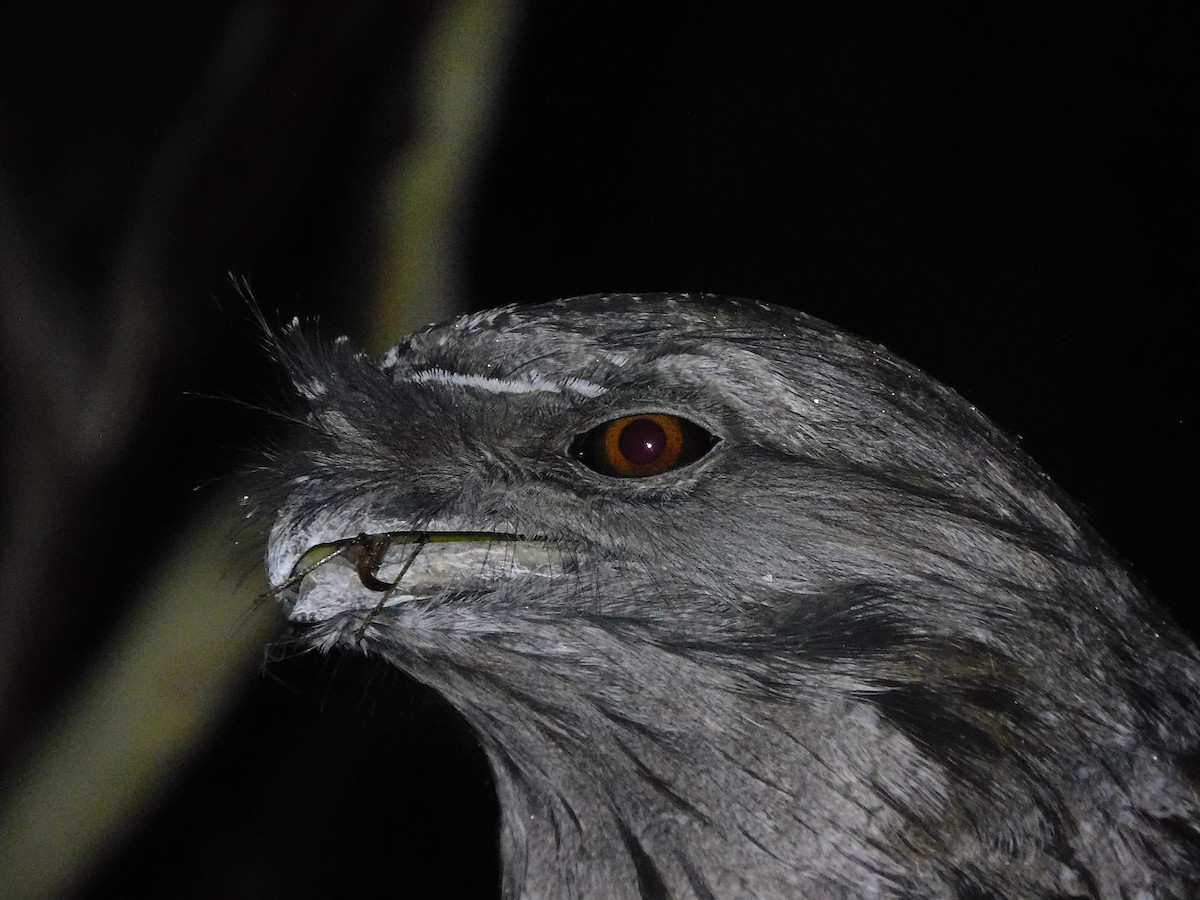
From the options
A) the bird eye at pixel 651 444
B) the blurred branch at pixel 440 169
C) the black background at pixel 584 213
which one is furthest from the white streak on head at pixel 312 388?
the blurred branch at pixel 440 169

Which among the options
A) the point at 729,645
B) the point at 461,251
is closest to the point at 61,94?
the point at 461,251

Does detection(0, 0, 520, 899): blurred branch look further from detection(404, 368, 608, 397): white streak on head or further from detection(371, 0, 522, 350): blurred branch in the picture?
detection(404, 368, 608, 397): white streak on head

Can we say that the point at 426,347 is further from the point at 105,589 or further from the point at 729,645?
the point at 105,589

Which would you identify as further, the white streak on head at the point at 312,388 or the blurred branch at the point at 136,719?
the blurred branch at the point at 136,719

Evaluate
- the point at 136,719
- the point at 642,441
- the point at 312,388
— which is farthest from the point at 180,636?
the point at 642,441

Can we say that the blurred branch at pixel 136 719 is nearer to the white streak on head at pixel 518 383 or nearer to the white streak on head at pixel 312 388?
the white streak on head at pixel 312 388

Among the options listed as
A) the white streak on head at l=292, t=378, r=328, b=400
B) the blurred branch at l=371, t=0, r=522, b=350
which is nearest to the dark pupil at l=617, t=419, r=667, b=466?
the white streak on head at l=292, t=378, r=328, b=400

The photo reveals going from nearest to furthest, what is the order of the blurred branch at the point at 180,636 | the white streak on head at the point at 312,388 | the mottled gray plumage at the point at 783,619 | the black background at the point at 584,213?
the mottled gray plumage at the point at 783,619 < the white streak on head at the point at 312,388 < the black background at the point at 584,213 < the blurred branch at the point at 180,636
